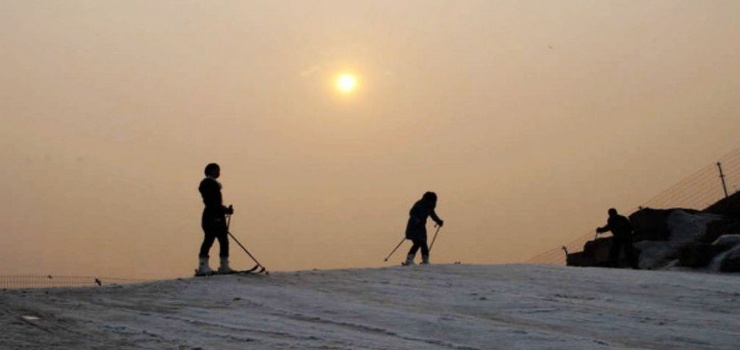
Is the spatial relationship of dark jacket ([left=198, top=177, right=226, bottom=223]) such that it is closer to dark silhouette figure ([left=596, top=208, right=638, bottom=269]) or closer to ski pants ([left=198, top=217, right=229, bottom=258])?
ski pants ([left=198, top=217, right=229, bottom=258])

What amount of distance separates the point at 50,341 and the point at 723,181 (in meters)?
21.9

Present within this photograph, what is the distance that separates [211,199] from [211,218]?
0.27 metres

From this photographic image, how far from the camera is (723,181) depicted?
25.0 metres

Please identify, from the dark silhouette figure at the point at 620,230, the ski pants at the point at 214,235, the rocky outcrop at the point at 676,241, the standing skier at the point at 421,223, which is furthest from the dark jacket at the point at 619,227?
the ski pants at the point at 214,235

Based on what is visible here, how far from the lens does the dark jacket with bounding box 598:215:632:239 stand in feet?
64.6

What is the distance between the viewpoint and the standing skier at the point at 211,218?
40.2 ft

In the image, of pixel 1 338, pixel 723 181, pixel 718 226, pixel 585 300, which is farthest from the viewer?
pixel 723 181

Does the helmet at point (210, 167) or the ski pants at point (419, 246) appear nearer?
the helmet at point (210, 167)

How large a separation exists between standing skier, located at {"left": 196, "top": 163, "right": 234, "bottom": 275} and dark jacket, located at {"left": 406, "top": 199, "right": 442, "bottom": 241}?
508 cm

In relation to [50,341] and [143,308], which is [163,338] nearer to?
[50,341]

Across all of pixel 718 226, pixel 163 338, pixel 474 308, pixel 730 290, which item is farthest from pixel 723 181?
pixel 163 338

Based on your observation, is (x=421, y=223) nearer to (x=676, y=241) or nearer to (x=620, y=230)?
(x=620, y=230)

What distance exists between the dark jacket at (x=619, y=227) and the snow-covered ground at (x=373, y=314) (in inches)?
249

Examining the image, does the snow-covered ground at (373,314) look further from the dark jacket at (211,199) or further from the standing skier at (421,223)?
the standing skier at (421,223)
